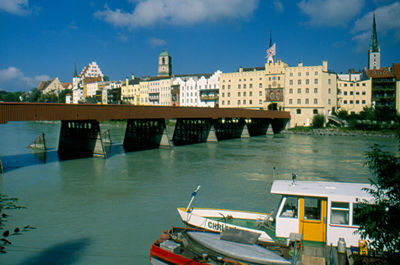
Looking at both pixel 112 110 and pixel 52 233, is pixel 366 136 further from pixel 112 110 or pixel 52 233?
pixel 52 233

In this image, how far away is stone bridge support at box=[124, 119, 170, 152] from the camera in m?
38.7

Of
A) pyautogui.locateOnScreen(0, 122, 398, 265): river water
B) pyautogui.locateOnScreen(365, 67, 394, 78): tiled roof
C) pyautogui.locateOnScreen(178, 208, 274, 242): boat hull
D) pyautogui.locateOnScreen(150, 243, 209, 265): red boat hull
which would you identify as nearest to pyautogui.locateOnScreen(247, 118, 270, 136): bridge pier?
pyautogui.locateOnScreen(365, 67, 394, 78): tiled roof

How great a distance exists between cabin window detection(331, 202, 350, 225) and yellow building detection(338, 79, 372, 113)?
2778 inches

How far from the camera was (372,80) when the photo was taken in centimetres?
7156

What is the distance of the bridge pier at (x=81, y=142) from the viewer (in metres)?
30.6

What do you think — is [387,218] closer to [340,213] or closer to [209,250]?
[340,213]

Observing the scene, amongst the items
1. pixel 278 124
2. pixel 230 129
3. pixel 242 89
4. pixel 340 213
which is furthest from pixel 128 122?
pixel 242 89

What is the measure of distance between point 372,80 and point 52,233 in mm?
75130

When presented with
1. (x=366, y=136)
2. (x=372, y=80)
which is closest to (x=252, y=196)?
(x=366, y=136)

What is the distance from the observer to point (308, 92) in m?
69.1

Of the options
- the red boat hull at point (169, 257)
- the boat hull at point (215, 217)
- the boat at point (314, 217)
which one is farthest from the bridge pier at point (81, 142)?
the red boat hull at point (169, 257)

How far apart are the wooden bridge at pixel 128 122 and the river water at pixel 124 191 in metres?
2.54

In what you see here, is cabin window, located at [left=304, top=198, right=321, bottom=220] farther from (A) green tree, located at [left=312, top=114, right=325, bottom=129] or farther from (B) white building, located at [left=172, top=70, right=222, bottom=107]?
(B) white building, located at [left=172, top=70, right=222, bottom=107]

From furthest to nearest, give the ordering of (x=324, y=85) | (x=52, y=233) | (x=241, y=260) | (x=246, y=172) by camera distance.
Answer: (x=324, y=85), (x=246, y=172), (x=52, y=233), (x=241, y=260)
